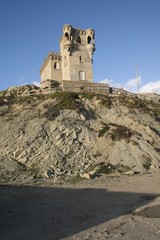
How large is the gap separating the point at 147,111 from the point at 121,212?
2601 cm

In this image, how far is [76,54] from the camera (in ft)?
176

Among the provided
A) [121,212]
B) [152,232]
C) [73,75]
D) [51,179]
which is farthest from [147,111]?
[152,232]

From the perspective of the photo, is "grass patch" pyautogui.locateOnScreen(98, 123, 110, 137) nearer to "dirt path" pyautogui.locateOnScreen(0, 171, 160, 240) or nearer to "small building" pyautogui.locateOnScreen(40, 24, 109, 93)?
"dirt path" pyautogui.locateOnScreen(0, 171, 160, 240)

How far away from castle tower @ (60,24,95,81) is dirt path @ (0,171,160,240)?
29483 mm

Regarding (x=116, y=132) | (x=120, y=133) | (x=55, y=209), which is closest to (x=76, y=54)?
(x=116, y=132)

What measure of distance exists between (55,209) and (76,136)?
17030 mm

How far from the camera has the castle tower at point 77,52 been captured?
5309 cm

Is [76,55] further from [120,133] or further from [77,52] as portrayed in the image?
[120,133]

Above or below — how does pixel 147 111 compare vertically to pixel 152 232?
above

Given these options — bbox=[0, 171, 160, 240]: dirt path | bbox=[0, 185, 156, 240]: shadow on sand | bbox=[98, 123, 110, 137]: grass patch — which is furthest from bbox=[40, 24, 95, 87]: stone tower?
bbox=[0, 185, 156, 240]: shadow on sand

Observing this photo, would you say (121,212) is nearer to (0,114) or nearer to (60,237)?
(60,237)

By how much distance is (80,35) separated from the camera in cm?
5491

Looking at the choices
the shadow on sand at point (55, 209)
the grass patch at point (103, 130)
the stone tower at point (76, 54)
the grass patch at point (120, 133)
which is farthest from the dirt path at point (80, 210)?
the stone tower at point (76, 54)

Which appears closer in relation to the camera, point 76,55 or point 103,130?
point 103,130
